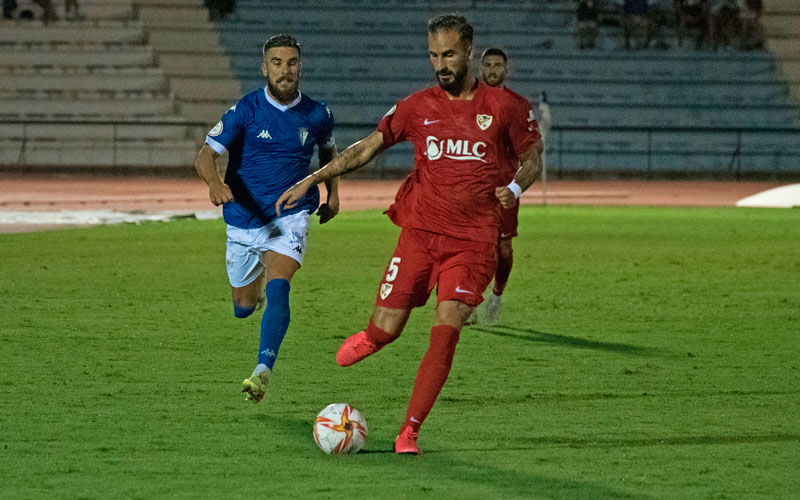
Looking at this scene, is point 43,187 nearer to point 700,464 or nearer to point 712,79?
point 712,79

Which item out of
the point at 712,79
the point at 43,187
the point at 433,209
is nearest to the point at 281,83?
the point at 433,209

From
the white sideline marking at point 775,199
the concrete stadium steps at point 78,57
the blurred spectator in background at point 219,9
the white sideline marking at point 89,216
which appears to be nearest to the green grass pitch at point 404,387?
the white sideline marking at point 89,216

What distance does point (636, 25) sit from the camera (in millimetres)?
Result: 36844

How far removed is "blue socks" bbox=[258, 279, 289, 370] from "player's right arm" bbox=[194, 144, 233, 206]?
1.85ft

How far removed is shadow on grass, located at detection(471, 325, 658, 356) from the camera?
8.60 meters

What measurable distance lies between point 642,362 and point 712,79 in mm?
29523

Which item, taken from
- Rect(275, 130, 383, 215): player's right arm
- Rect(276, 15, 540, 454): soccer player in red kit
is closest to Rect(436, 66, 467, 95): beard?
Rect(276, 15, 540, 454): soccer player in red kit

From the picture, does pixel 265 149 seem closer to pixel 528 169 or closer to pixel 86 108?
pixel 528 169

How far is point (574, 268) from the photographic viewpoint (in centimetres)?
1388

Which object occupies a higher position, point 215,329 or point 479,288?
point 479,288

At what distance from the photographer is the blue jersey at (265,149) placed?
24.1 ft

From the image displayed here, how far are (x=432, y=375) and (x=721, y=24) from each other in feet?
111

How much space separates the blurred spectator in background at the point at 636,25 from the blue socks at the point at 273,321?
102 feet

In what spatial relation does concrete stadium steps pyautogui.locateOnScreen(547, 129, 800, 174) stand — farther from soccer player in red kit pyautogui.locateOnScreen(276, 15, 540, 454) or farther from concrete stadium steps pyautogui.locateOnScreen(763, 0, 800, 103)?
soccer player in red kit pyautogui.locateOnScreen(276, 15, 540, 454)
